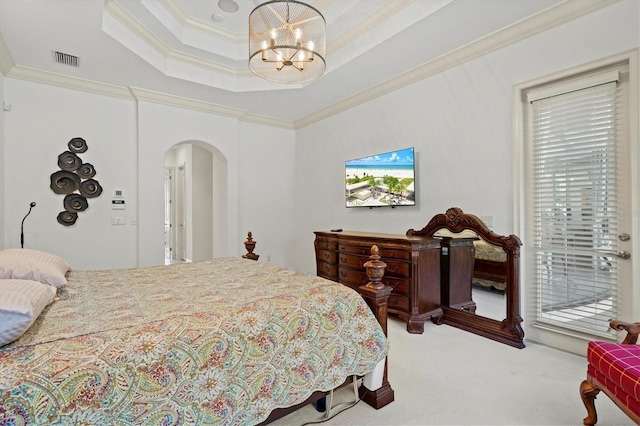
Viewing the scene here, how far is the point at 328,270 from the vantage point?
167 inches

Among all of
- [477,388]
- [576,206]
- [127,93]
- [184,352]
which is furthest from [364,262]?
[127,93]

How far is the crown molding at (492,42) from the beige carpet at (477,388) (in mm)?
2709

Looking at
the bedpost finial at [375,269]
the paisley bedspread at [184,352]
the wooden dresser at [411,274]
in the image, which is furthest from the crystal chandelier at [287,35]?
the wooden dresser at [411,274]

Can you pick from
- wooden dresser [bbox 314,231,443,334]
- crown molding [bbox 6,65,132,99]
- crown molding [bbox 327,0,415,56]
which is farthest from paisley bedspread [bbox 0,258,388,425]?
crown molding [bbox 6,65,132,99]

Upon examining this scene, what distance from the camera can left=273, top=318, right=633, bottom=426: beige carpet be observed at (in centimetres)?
180

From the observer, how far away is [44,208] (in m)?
3.78

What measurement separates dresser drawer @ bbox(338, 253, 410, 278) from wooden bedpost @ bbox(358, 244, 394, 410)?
1.33 m

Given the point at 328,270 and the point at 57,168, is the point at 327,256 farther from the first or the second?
the point at 57,168

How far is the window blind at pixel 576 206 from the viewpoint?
95.5 inches

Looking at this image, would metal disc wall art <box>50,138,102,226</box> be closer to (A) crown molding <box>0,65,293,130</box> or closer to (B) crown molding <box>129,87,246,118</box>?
(A) crown molding <box>0,65,293,130</box>

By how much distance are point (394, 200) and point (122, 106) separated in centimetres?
378

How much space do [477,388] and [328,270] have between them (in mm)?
2361

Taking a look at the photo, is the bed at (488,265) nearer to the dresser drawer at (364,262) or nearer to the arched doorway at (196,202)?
the dresser drawer at (364,262)

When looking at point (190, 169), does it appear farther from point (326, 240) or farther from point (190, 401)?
point (190, 401)
